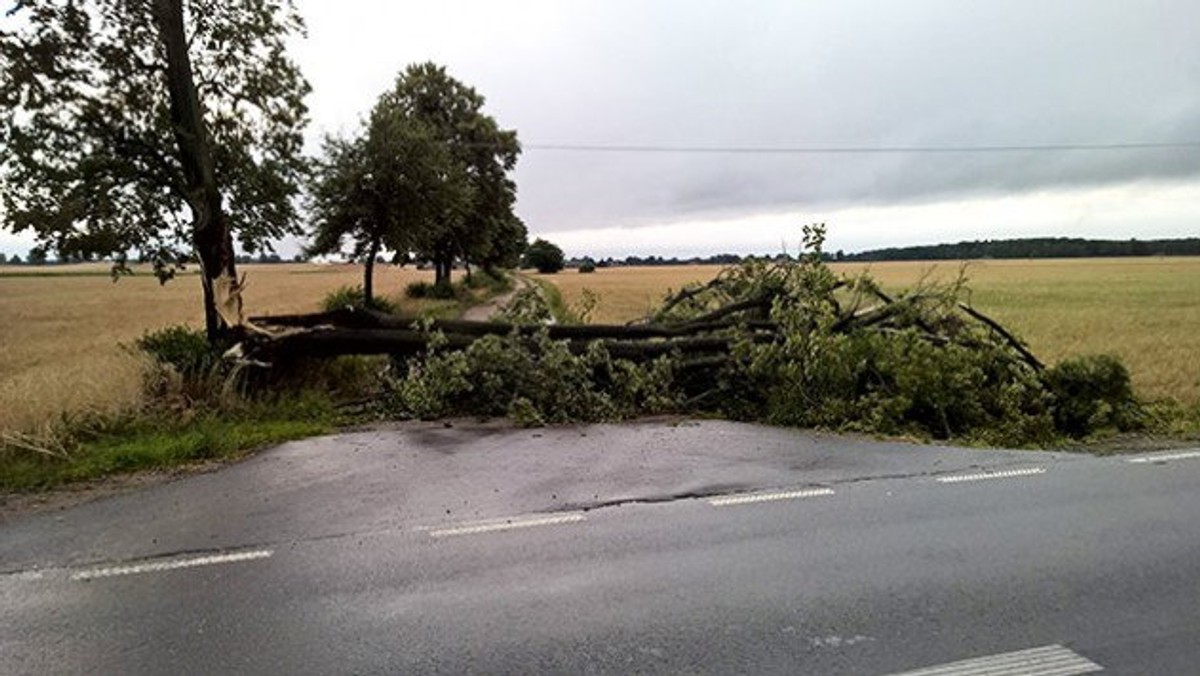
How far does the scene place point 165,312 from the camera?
42094 millimetres

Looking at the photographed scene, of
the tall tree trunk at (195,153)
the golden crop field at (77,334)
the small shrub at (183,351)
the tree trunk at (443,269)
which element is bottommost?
the golden crop field at (77,334)

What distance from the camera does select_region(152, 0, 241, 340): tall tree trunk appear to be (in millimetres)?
12984

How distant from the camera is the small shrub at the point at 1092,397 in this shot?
9555 millimetres

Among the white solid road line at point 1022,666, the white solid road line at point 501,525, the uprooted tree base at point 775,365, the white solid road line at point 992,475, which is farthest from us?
the uprooted tree base at point 775,365

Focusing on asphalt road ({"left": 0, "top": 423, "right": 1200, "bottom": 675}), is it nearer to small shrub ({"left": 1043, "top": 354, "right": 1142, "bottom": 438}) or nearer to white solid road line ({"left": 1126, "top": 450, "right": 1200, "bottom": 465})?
white solid road line ({"left": 1126, "top": 450, "right": 1200, "bottom": 465})

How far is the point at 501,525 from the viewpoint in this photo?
5.57m

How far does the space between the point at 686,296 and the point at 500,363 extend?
4.73m

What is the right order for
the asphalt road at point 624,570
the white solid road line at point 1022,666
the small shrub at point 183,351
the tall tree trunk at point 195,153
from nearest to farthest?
the white solid road line at point 1022,666
the asphalt road at point 624,570
the small shrub at point 183,351
the tall tree trunk at point 195,153

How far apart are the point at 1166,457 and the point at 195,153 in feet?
46.2

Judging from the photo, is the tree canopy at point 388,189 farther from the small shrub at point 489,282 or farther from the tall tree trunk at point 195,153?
the small shrub at point 489,282

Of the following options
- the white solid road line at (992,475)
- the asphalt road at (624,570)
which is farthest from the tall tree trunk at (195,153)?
the white solid road line at (992,475)

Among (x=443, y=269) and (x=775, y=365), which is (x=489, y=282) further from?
(x=775, y=365)

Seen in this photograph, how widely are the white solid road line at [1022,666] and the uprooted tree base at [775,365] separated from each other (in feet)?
19.1

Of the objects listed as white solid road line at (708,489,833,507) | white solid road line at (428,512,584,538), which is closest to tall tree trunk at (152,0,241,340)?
white solid road line at (428,512,584,538)
